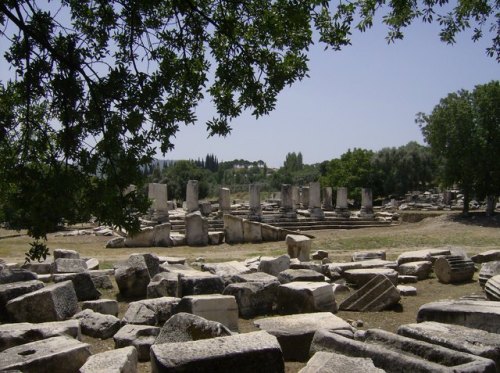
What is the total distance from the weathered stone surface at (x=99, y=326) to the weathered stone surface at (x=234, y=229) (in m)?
14.7

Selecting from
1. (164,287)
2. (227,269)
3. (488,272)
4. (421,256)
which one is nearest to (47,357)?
(164,287)

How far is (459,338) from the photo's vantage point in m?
5.81

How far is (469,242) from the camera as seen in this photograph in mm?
19781

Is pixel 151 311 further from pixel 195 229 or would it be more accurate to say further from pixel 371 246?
pixel 195 229

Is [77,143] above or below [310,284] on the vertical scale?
above

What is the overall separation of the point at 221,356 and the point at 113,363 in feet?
3.81

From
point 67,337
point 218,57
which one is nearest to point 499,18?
point 218,57

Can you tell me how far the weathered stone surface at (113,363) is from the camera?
500 cm

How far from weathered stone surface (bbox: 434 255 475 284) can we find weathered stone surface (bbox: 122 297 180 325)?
641 centimetres

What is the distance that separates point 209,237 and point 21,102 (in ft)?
51.7

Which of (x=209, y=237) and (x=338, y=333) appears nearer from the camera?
(x=338, y=333)

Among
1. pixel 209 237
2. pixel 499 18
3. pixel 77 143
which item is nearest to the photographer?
pixel 77 143

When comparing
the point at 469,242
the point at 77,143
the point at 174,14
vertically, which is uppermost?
the point at 174,14

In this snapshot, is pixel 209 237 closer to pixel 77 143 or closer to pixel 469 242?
pixel 469 242
